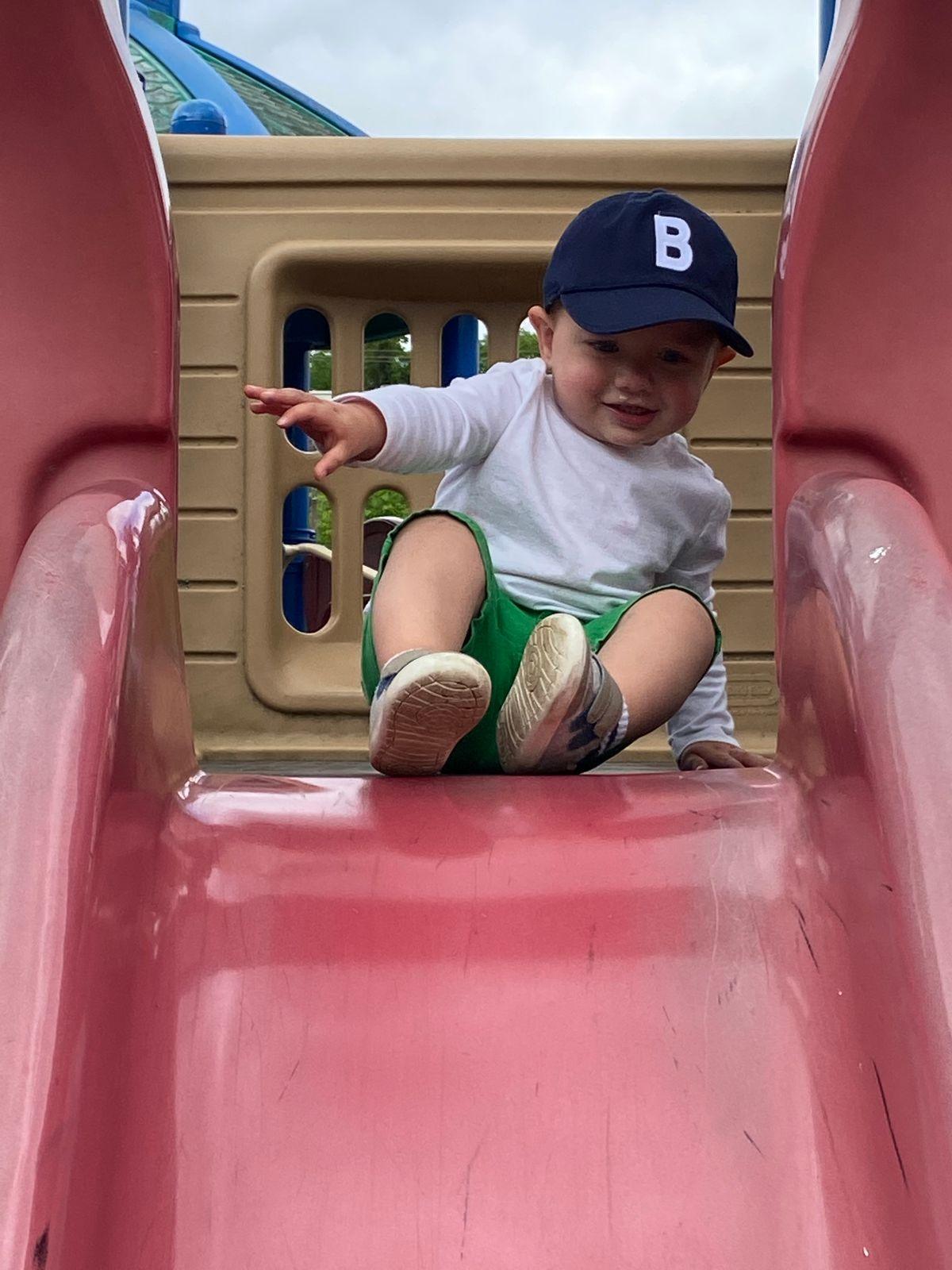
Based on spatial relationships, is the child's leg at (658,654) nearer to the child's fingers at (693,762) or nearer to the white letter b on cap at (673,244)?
the child's fingers at (693,762)

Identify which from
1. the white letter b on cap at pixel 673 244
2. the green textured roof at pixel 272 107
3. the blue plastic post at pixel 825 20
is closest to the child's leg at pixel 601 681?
the white letter b on cap at pixel 673 244

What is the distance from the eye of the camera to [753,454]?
1.53 metres

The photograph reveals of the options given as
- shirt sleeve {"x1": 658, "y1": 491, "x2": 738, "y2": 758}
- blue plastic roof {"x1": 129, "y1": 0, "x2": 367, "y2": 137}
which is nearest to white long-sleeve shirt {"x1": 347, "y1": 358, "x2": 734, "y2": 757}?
shirt sleeve {"x1": 658, "y1": 491, "x2": 738, "y2": 758}

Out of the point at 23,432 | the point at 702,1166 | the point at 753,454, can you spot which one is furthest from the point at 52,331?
the point at 753,454

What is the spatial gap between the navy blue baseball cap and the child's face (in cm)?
3

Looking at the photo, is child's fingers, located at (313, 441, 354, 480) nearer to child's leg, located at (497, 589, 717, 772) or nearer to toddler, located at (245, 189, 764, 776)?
toddler, located at (245, 189, 764, 776)

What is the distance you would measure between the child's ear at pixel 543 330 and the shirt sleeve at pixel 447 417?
2 cm

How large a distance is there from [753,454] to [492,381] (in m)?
0.45

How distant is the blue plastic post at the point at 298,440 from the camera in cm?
246

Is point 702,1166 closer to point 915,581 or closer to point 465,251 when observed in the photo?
point 915,581

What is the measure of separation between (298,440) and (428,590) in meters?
1.76

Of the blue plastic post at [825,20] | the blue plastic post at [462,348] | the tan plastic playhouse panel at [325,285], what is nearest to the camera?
the tan plastic playhouse panel at [325,285]

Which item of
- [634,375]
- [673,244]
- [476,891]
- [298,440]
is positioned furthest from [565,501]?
[298,440]

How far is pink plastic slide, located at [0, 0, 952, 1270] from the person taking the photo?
57 centimetres
